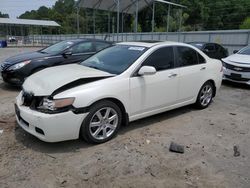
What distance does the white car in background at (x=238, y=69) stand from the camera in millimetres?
7887

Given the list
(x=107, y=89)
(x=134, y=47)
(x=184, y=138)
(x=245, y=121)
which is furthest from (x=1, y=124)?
(x=245, y=121)

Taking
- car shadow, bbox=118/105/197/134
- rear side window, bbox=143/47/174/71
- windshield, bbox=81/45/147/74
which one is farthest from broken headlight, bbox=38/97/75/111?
rear side window, bbox=143/47/174/71

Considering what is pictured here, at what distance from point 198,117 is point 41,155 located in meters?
3.22

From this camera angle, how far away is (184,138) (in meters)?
4.14

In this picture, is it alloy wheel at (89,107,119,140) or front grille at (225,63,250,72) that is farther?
front grille at (225,63,250,72)

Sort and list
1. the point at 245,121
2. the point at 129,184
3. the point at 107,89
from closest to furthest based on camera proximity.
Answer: the point at 129,184 < the point at 107,89 < the point at 245,121

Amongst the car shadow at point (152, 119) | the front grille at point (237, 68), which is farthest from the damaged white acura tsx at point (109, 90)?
the front grille at point (237, 68)

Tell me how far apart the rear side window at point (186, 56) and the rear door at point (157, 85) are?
21 centimetres

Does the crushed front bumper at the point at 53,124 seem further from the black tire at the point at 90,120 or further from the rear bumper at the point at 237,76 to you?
the rear bumper at the point at 237,76

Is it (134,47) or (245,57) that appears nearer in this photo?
(134,47)

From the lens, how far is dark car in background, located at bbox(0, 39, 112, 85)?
22.2ft

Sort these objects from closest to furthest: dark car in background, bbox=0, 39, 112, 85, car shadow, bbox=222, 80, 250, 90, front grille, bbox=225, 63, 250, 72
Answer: dark car in background, bbox=0, 39, 112, 85
front grille, bbox=225, 63, 250, 72
car shadow, bbox=222, 80, 250, 90

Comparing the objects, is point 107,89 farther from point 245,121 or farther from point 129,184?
point 245,121

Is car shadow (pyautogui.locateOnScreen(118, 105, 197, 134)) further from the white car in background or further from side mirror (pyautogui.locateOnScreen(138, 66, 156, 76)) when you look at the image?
the white car in background
